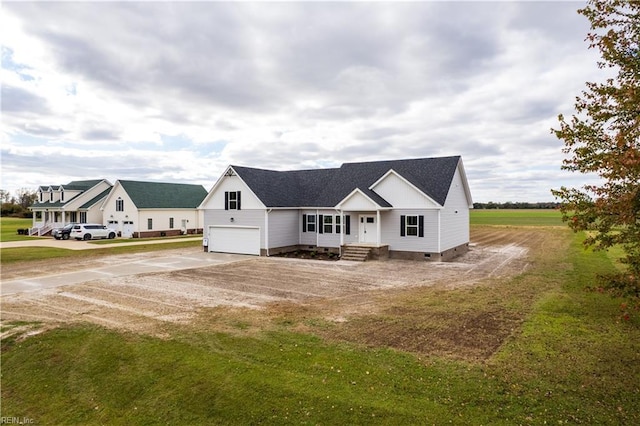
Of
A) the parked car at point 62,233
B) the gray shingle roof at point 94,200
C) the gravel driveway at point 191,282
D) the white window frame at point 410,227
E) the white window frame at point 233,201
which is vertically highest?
the gray shingle roof at point 94,200

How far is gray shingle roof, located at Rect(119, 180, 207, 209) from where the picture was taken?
40.7 meters

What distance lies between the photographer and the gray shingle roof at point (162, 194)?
40.7m

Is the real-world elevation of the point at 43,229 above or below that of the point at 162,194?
Answer: below

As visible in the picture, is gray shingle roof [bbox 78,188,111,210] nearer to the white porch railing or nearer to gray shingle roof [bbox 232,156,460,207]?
the white porch railing

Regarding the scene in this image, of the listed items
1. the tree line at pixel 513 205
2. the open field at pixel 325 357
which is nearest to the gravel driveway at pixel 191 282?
the open field at pixel 325 357

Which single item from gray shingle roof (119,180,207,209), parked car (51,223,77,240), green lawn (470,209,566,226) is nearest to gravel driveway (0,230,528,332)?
gray shingle roof (119,180,207,209)

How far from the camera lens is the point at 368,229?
25.3 m

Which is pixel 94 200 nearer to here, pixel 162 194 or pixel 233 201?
pixel 162 194

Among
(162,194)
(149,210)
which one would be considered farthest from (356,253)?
(162,194)

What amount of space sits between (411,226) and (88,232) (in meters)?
31.5

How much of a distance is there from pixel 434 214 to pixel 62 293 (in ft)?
62.2

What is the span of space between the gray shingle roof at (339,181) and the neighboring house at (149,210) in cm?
1784

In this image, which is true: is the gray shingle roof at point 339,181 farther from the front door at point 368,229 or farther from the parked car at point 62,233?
the parked car at point 62,233

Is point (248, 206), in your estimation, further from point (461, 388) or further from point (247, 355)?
point (461, 388)
